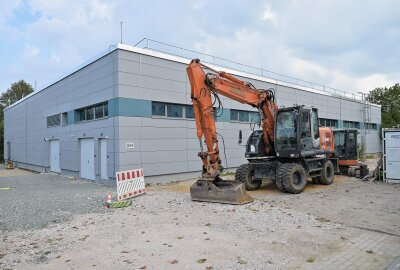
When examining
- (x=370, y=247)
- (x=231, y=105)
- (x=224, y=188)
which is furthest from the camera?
(x=231, y=105)

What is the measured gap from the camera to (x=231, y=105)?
22812mm

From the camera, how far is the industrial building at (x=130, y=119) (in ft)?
55.6

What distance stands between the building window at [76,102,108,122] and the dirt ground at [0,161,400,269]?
789 cm

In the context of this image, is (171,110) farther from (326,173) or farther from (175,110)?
(326,173)

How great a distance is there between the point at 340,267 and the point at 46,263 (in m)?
4.78

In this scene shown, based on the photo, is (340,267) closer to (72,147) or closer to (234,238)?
(234,238)

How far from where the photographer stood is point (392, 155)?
1612 cm

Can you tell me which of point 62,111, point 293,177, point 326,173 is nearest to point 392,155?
point 326,173

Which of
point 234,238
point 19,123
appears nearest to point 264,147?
point 234,238

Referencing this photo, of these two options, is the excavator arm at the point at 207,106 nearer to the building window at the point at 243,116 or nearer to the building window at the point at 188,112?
the building window at the point at 188,112

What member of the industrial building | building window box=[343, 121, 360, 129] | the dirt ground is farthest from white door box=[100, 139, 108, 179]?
building window box=[343, 121, 360, 129]

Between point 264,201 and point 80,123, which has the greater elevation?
point 80,123

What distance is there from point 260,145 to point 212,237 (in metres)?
7.81

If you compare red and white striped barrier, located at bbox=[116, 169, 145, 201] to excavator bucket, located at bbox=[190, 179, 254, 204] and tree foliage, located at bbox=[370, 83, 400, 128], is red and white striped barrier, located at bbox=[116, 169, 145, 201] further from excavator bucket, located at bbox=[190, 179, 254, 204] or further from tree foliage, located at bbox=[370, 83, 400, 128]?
tree foliage, located at bbox=[370, 83, 400, 128]
